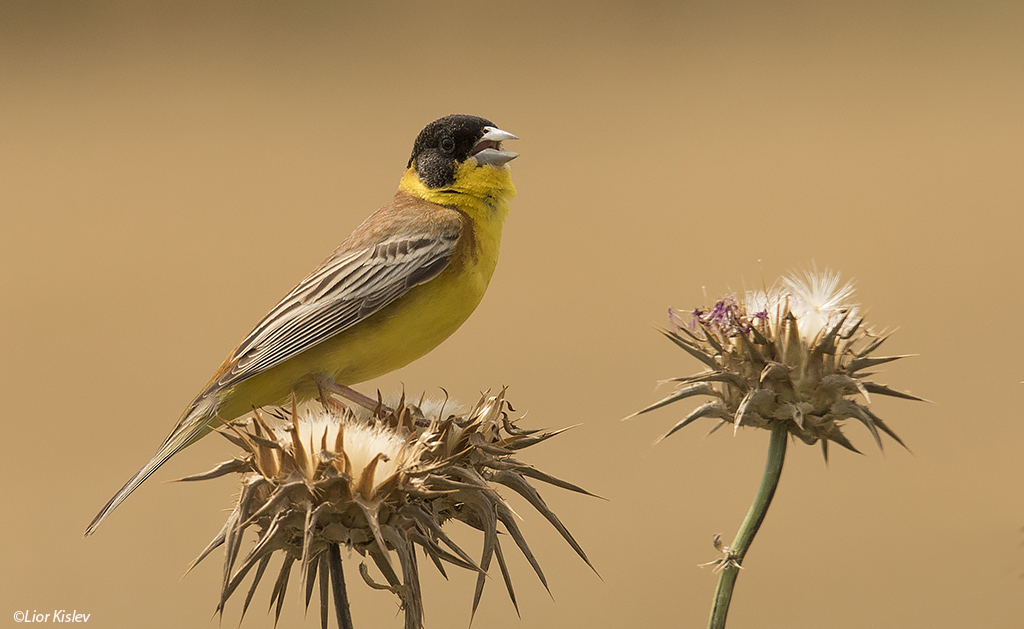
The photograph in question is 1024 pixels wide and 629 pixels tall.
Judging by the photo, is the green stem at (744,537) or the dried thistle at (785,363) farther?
the dried thistle at (785,363)

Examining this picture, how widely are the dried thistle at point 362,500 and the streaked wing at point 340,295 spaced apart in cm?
72

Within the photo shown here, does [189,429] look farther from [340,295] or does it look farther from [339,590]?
[339,590]

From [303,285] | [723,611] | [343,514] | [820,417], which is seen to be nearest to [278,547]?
[343,514]

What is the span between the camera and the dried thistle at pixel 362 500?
2344 millimetres

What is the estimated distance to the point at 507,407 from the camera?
289cm

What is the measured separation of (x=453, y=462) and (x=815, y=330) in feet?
4.19

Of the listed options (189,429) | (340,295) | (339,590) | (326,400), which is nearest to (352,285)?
(340,295)

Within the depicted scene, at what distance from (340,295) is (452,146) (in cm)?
92

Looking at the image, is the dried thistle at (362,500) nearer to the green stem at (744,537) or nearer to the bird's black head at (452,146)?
the green stem at (744,537)

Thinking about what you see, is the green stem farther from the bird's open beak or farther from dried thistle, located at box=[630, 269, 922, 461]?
the bird's open beak

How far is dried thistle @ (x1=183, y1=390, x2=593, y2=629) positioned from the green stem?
0.39 m

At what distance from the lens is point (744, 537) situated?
2.60 meters

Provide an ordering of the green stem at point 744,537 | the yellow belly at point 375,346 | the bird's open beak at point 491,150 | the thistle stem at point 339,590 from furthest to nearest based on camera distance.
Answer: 1. the bird's open beak at point 491,150
2. the yellow belly at point 375,346
3. the green stem at point 744,537
4. the thistle stem at point 339,590

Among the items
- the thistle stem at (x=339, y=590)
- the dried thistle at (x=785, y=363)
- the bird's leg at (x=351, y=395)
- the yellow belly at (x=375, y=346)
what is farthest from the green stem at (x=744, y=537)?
the yellow belly at (x=375, y=346)
